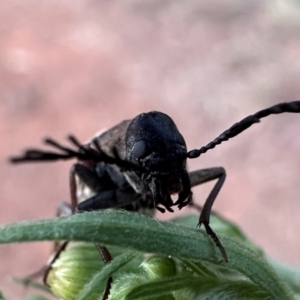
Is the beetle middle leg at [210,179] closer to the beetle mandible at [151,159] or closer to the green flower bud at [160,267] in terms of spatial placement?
the beetle mandible at [151,159]

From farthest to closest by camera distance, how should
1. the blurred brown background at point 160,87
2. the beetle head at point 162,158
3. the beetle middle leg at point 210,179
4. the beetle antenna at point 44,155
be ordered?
1. the blurred brown background at point 160,87
2. the beetle middle leg at point 210,179
3. the beetle head at point 162,158
4. the beetle antenna at point 44,155

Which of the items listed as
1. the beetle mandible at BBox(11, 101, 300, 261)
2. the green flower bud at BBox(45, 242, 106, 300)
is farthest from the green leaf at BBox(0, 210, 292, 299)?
the green flower bud at BBox(45, 242, 106, 300)

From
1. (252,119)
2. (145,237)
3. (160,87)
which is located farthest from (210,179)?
(160,87)

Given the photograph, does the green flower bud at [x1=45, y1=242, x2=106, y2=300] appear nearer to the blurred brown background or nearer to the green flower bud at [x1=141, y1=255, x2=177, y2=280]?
the green flower bud at [x1=141, y1=255, x2=177, y2=280]

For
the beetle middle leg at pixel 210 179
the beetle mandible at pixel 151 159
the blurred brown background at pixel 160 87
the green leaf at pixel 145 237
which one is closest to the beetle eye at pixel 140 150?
the beetle mandible at pixel 151 159

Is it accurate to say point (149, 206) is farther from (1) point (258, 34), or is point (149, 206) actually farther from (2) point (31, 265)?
(1) point (258, 34)

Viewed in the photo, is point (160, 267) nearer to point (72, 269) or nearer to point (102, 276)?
point (102, 276)
